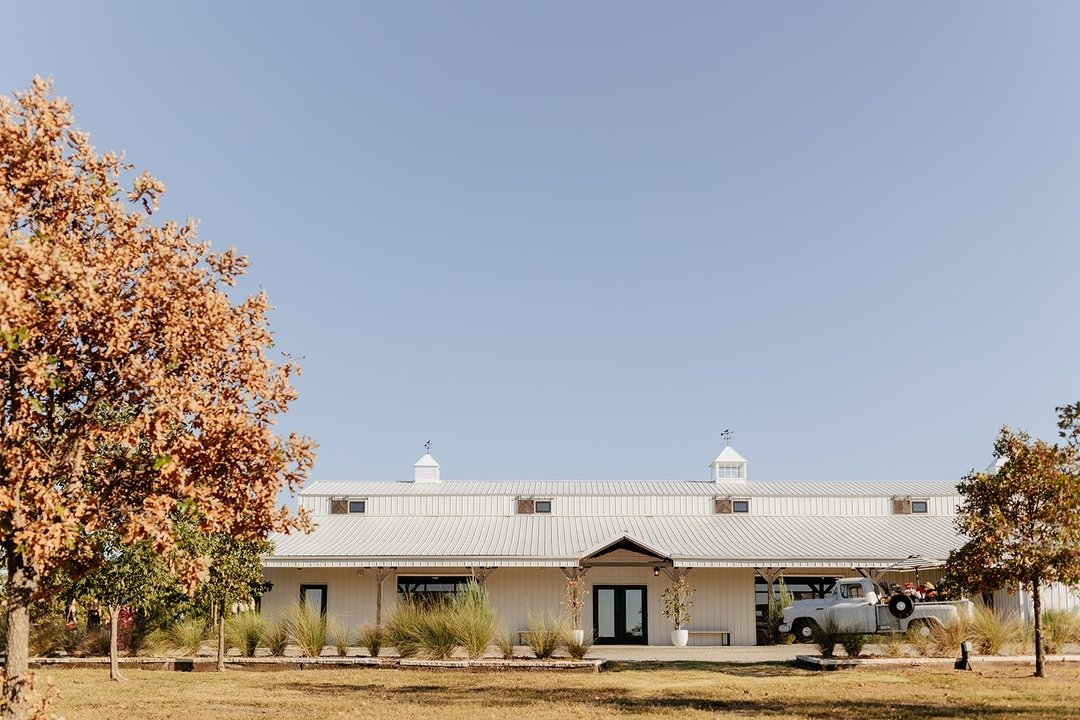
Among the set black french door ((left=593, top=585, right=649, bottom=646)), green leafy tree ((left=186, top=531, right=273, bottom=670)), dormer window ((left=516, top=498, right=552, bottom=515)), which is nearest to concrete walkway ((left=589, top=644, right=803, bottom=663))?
black french door ((left=593, top=585, right=649, bottom=646))

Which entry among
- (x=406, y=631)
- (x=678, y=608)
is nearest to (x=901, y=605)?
(x=678, y=608)

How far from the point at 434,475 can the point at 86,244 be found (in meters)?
36.0

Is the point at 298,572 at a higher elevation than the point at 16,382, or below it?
below

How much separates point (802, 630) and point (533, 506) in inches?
518

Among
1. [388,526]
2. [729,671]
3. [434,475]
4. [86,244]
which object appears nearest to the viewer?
[86,244]

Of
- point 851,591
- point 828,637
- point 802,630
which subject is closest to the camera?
point 828,637

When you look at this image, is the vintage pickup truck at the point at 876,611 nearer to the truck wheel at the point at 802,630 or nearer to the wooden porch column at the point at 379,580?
the truck wheel at the point at 802,630

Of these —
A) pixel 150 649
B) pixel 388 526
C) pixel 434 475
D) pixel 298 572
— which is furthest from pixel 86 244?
pixel 434 475

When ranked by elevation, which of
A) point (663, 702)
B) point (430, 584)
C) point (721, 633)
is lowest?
→ point (721, 633)

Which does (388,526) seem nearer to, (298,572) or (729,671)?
(298,572)

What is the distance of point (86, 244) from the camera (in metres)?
9.65

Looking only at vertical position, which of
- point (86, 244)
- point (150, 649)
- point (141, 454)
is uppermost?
point (86, 244)

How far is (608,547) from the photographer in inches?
1296

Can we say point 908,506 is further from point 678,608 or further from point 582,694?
point 582,694
